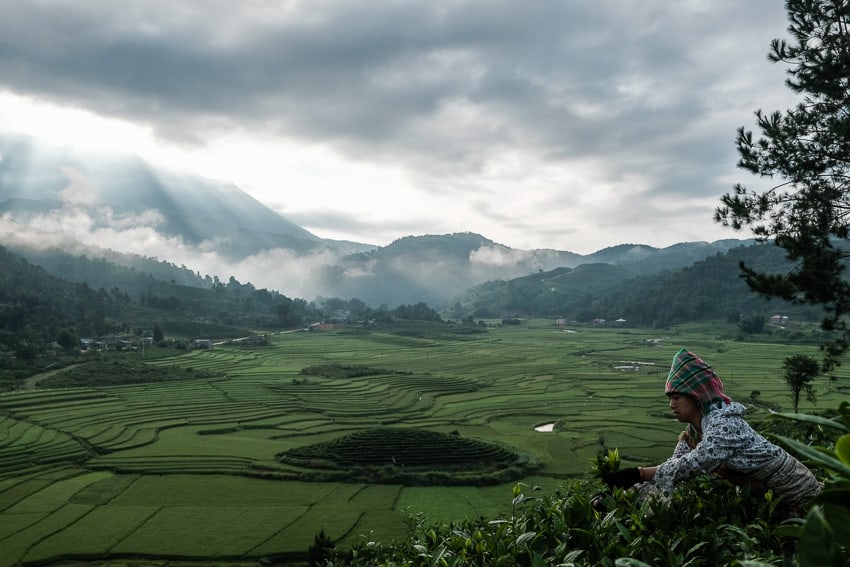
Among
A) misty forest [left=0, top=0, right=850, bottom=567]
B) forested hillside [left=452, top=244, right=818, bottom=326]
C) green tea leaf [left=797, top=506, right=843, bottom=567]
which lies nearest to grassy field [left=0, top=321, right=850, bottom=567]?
misty forest [left=0, top=0, right=850, bottom=567]

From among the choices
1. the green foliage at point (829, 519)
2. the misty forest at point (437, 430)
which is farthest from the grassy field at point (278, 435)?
the green foliage at point (829, 519)

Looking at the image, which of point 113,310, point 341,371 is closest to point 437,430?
point 341,371

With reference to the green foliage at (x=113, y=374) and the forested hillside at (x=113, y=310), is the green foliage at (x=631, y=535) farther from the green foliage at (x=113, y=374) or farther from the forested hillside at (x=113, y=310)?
the forested hillside at (x=113, y=310)

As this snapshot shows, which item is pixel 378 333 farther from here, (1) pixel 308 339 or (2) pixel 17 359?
(2) pixel 17 359

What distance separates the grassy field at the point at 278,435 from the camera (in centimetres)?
2128

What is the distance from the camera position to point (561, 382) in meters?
54.8

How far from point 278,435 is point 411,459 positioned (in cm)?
1036

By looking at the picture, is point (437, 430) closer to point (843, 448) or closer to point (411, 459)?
point (411, 459)

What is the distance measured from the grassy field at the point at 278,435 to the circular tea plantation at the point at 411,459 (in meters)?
0.60

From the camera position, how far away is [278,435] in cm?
3600

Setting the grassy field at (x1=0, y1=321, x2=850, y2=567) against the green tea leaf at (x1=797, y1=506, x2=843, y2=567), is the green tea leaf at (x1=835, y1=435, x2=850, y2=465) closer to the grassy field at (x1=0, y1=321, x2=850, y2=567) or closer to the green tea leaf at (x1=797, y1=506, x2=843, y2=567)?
the green tea leaf at (x1=797, y1=506, x2=843, y2=567)

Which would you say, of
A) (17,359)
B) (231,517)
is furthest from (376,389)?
(17,359)

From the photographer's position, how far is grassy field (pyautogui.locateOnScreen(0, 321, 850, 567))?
21.3 metres

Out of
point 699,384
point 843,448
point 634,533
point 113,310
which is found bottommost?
point 634,533
